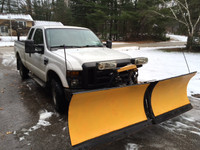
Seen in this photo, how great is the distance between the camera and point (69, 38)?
4.21 meters

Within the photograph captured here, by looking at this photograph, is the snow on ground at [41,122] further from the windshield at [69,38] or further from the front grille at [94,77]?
the windshield at [69,38]

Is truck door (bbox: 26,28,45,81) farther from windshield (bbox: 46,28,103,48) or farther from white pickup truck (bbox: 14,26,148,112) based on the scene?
windshield (bbox: 46,28,103,48)

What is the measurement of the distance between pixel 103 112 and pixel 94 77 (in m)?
0.75

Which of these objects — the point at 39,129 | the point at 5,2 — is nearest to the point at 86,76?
the point at 39,129

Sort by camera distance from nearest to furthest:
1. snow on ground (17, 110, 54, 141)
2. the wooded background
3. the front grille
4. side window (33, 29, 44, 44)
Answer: the front grille
snow on ground (17, 110, 54, 141)
side window (33, 29, 44, 44)
the wooded background

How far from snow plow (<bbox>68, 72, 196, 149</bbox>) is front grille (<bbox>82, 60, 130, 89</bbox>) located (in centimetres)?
60

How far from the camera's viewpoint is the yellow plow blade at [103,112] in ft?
7.39

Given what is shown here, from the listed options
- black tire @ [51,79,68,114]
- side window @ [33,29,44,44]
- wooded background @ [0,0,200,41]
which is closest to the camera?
black tire @ [51,79,68,114]

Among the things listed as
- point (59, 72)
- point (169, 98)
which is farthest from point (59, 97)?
point (169, 98)

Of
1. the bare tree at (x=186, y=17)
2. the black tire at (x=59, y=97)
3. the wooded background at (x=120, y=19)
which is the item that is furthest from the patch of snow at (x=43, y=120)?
the wooded background at (x=120, y=19)

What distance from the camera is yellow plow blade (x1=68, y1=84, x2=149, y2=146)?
2.25 meters

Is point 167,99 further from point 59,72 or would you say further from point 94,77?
point 59,72

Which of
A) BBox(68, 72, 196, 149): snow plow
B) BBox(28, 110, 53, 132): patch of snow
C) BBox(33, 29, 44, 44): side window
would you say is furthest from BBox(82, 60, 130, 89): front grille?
BBox(33, 29, 44, 44): side window

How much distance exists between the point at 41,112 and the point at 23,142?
108 cm
